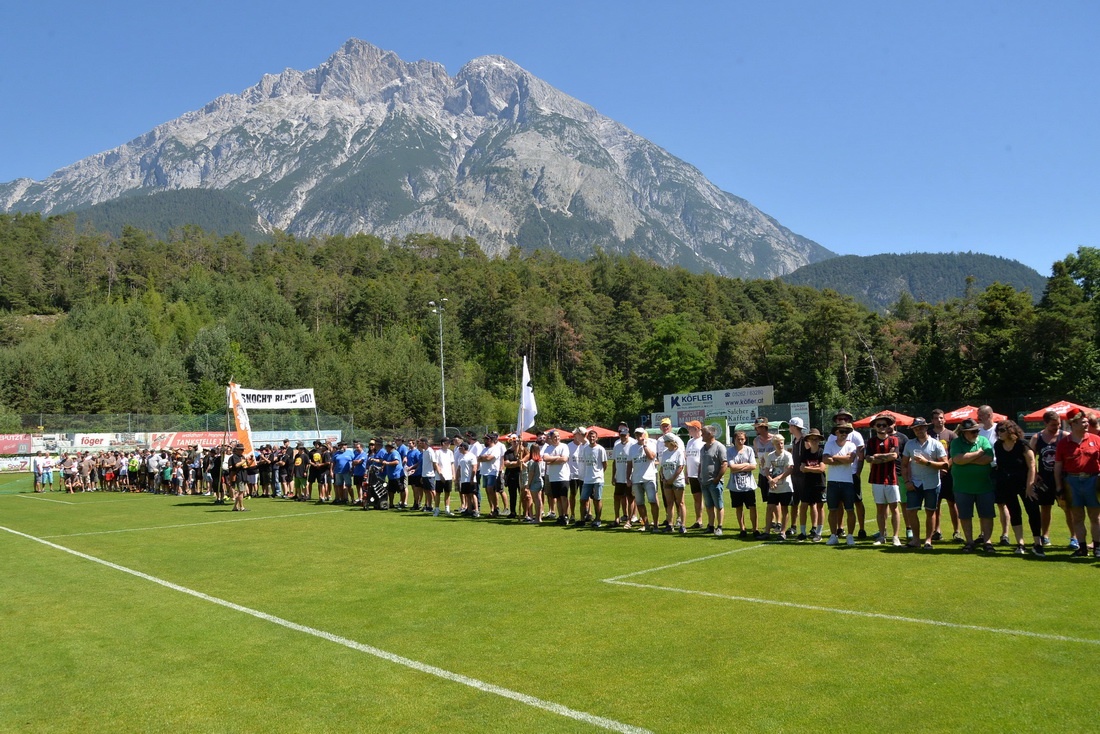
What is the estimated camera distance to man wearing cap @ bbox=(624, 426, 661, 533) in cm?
1359

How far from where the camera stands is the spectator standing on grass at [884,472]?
35.4ft

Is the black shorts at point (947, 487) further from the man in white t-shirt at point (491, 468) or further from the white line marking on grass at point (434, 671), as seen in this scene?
the man in white t-shirt at point (491, 468)

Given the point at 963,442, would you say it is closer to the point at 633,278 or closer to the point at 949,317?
the point at 949,317

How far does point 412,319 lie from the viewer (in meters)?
106

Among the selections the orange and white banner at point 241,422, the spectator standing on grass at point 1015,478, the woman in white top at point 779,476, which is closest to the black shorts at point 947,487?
the spectator standing on grass at point 1015,478

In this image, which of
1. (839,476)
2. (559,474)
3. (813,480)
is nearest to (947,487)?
(839,476)

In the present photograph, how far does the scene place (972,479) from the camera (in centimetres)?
1009

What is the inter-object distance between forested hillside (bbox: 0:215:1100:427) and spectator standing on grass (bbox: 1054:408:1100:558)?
142 feet

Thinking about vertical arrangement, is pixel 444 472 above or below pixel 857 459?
below

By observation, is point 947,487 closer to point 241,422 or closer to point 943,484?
point 943,484

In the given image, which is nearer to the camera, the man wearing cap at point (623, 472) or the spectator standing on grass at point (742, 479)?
the spectator standing on grass at point (742, 479)

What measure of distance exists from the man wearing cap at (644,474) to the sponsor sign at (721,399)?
97.2 feet

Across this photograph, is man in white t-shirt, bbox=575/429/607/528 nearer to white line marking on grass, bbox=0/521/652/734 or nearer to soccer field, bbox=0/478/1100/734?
soccer field, bbox=0/478/1100/734

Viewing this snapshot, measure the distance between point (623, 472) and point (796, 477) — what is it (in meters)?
3.41
